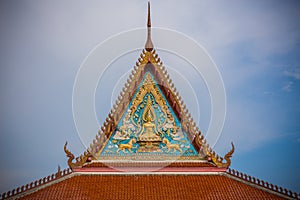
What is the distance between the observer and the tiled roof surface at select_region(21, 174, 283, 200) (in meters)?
13.0

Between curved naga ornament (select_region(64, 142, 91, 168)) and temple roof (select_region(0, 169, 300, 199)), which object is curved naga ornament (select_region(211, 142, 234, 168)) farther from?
curved naga ornament (select_region(64, 142, 91, 168))

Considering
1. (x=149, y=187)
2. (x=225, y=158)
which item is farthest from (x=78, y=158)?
(x=225, y=158)

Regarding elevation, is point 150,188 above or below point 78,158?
below

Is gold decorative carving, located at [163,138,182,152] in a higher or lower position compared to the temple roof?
higher

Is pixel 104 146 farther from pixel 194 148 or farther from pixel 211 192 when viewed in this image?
pixel 211 192

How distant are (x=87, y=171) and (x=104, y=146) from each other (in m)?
1.30

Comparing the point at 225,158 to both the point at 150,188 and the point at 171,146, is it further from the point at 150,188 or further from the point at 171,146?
the point at 150,188

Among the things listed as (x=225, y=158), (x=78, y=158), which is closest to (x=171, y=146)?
(x=225, y=158)

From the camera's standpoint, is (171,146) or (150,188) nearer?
(150,188)

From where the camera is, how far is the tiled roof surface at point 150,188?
1298 centimetres

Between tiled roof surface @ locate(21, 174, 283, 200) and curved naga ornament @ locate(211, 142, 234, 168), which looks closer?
tiled roof surface @ locate(21, 174, 283, 200)

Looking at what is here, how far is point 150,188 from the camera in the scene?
13484 mm

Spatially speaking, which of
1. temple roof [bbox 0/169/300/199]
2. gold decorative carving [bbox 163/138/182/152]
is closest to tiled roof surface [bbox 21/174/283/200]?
temple roof [bbox 0/169/300/199]

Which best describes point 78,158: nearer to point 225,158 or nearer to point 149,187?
point 149,187
